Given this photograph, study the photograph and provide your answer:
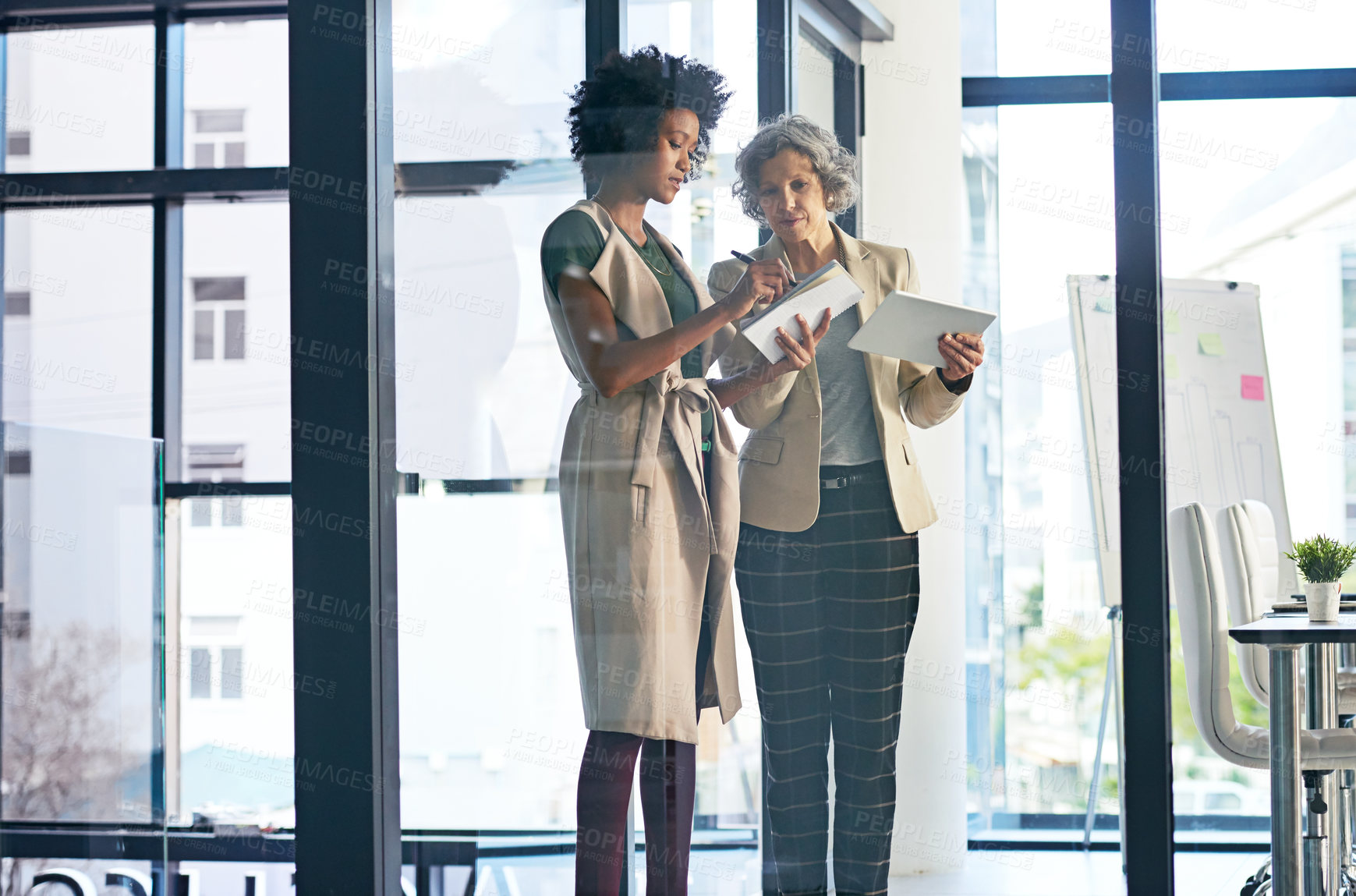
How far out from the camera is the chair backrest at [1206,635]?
258cm

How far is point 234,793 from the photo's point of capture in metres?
4.07

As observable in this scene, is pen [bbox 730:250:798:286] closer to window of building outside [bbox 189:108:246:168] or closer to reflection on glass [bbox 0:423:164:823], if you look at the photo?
reflection on glass [bbox 0:423:164:823]

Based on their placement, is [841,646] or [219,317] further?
[219,317]

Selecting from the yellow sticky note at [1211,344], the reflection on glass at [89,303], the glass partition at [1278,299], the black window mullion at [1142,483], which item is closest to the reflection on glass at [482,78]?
the black window mullion at [1142,483]

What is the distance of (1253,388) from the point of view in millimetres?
3094

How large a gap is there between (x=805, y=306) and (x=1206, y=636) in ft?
4.30

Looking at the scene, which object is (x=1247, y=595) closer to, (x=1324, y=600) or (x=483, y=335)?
(x=1324, y=600)

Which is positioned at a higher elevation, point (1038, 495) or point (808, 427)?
point (808, 427)

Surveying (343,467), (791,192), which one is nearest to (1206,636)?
(791,192)

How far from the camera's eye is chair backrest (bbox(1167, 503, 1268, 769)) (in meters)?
2.58

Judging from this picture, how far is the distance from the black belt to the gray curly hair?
1.78ft

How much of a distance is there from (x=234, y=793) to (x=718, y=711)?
2.56 m


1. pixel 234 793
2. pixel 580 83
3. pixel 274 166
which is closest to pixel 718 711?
pixel 580 83

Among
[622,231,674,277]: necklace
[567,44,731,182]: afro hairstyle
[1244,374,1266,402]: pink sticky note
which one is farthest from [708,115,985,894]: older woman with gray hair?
[1244,374,1266,402]: pink sticky note
